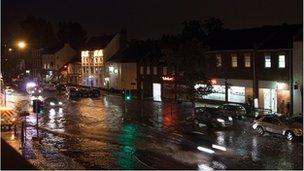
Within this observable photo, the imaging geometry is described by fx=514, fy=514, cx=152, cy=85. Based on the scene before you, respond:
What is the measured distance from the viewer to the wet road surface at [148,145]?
2472 centimetres

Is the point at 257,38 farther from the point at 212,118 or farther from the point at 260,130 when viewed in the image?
the point at 260,130

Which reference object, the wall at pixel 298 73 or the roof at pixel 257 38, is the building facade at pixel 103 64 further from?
the wall at pixel 298 73

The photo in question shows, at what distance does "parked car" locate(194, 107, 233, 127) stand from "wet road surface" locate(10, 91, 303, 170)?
686 mm

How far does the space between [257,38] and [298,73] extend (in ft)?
33.0

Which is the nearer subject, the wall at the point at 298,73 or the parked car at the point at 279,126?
the parked car at the point at 279,126

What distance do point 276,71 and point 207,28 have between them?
32434 mm

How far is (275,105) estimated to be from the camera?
170ft

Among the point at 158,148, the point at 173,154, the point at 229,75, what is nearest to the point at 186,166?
the point at 173,154

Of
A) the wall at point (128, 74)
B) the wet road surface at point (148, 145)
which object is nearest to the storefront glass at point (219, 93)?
the wet road surface at point (148, 145)

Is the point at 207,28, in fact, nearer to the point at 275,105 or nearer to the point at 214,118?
the point at 275,105

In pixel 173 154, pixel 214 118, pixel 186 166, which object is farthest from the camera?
pixel 214 118

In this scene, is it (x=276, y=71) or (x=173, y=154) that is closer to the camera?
(x=173, y=154)

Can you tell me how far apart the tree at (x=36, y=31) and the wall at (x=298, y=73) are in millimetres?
113852

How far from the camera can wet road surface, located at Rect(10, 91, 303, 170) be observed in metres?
24.7
